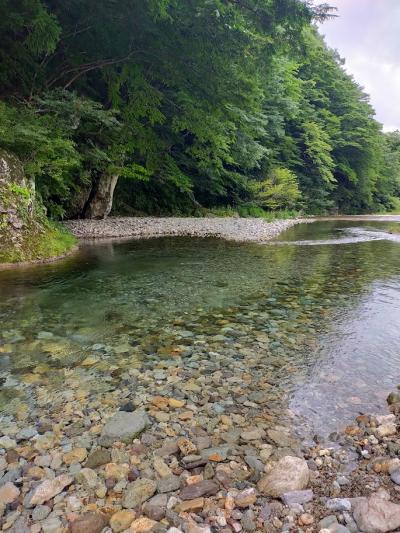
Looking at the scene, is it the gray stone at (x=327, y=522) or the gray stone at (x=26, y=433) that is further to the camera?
the gray stone at (x=26, y=433)

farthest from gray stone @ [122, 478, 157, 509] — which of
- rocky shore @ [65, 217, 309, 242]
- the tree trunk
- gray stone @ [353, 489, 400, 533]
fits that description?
the tree trunk

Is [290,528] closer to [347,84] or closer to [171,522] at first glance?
[171,522]

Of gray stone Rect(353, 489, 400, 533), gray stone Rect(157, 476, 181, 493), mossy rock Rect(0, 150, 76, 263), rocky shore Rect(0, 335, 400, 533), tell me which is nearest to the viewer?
gray stone Rect(353, 489, 400, 533)

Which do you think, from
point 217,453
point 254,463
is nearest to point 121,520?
point 217,453

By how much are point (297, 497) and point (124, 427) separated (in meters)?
1.21

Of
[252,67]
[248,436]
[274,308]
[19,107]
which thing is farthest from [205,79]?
[248,436]

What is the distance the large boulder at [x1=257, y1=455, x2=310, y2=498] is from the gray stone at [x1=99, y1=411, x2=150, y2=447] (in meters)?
0.90

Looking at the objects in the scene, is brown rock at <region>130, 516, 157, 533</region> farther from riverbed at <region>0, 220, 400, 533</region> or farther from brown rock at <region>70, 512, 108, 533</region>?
brown rock at <region>70, 512, 108, 533</region>

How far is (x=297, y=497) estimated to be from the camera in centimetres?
200

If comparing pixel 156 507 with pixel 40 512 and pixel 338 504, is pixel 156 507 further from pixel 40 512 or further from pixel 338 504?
pixel 338 504

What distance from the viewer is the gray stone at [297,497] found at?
1971 millimetres

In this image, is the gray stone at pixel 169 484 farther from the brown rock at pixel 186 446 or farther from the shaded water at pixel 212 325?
the shaded water at pixel 212 325

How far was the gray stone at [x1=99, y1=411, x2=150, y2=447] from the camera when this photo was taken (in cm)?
250

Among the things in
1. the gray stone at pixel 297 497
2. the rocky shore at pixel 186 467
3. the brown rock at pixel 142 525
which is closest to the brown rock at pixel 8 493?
the rocky shore at pixel 186 467
